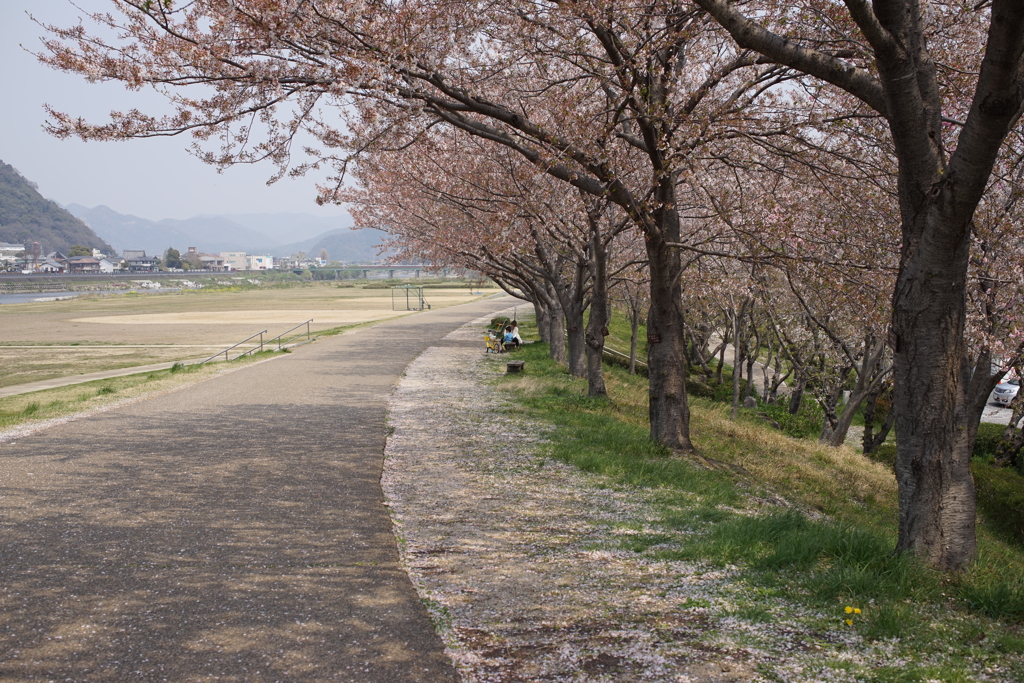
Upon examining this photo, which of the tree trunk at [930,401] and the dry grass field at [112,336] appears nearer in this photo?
the tree trunk at [930,401]

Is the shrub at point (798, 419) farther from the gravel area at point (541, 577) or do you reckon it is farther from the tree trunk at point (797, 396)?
the gravel area at point (541, 577)

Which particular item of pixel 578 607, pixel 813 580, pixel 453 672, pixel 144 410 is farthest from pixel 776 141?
pixel 144 410

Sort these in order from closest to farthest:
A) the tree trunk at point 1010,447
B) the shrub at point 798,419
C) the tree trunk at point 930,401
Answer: the tree trunk at point 930,401 < the tree trunk at point 1010,447 < the shrub at point 798,419

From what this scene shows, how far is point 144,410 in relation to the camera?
594 inches

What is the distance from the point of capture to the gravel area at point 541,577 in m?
4.42

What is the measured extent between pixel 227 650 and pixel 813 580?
4.10m

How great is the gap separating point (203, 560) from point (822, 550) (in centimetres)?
512

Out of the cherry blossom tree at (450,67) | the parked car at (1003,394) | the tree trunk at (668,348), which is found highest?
the cherry blossom tree at (450,67)

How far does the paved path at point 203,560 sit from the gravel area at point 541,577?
0.33 m

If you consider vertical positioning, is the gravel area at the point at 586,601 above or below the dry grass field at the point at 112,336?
above

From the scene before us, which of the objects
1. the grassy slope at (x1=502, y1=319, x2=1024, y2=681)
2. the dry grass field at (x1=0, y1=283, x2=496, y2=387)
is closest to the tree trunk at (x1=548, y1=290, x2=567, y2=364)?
the grassy slope at (x1=502, y1=319, x2=1024, y2=681)

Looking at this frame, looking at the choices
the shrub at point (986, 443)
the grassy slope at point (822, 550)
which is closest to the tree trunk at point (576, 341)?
the grassy slope at point (822, 550)

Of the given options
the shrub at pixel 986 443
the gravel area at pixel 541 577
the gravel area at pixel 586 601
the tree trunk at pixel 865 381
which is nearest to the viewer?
the gravel area at pixel 586 601

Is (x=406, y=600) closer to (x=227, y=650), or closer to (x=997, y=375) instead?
(x=227, y=650)
